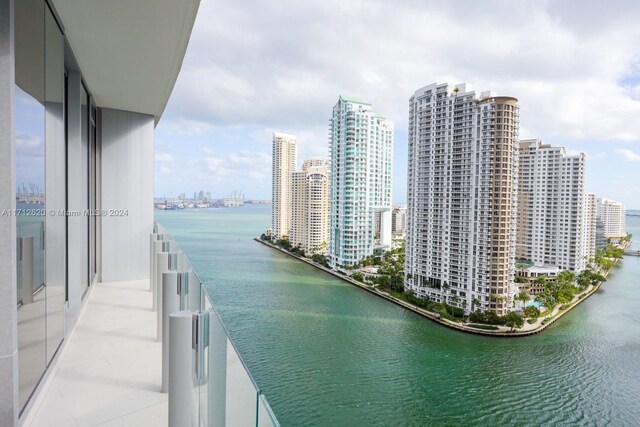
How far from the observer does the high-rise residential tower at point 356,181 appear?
21875mm

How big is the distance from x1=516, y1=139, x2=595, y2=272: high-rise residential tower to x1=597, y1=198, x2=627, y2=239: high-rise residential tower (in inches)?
710

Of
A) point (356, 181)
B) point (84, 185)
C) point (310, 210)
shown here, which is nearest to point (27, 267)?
point (84, 185)

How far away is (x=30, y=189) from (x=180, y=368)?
817 mm

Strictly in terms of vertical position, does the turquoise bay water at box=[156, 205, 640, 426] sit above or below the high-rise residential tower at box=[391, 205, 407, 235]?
below

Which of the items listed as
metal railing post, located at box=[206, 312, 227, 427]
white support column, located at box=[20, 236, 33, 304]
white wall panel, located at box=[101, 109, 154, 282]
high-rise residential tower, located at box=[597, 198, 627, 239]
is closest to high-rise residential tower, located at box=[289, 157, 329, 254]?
white wall panel, located at box=[101, 109, 154, 282]

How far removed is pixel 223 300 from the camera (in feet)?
51.9

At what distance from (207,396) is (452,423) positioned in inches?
381

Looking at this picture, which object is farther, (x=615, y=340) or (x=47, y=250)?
(x=615, y=340)

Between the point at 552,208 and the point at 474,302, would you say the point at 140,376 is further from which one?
the point at 552,208

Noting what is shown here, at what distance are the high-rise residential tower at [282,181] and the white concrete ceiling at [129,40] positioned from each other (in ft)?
89.1

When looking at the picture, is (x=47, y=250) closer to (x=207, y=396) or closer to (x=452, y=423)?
(x=207, y=396)

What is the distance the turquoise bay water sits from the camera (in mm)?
9375

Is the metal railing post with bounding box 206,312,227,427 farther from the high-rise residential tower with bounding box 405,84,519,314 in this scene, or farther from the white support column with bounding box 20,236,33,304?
the high-rise residential tower with bounding box 405,84,519,314

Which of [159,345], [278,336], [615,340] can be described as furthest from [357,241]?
[159,345]
